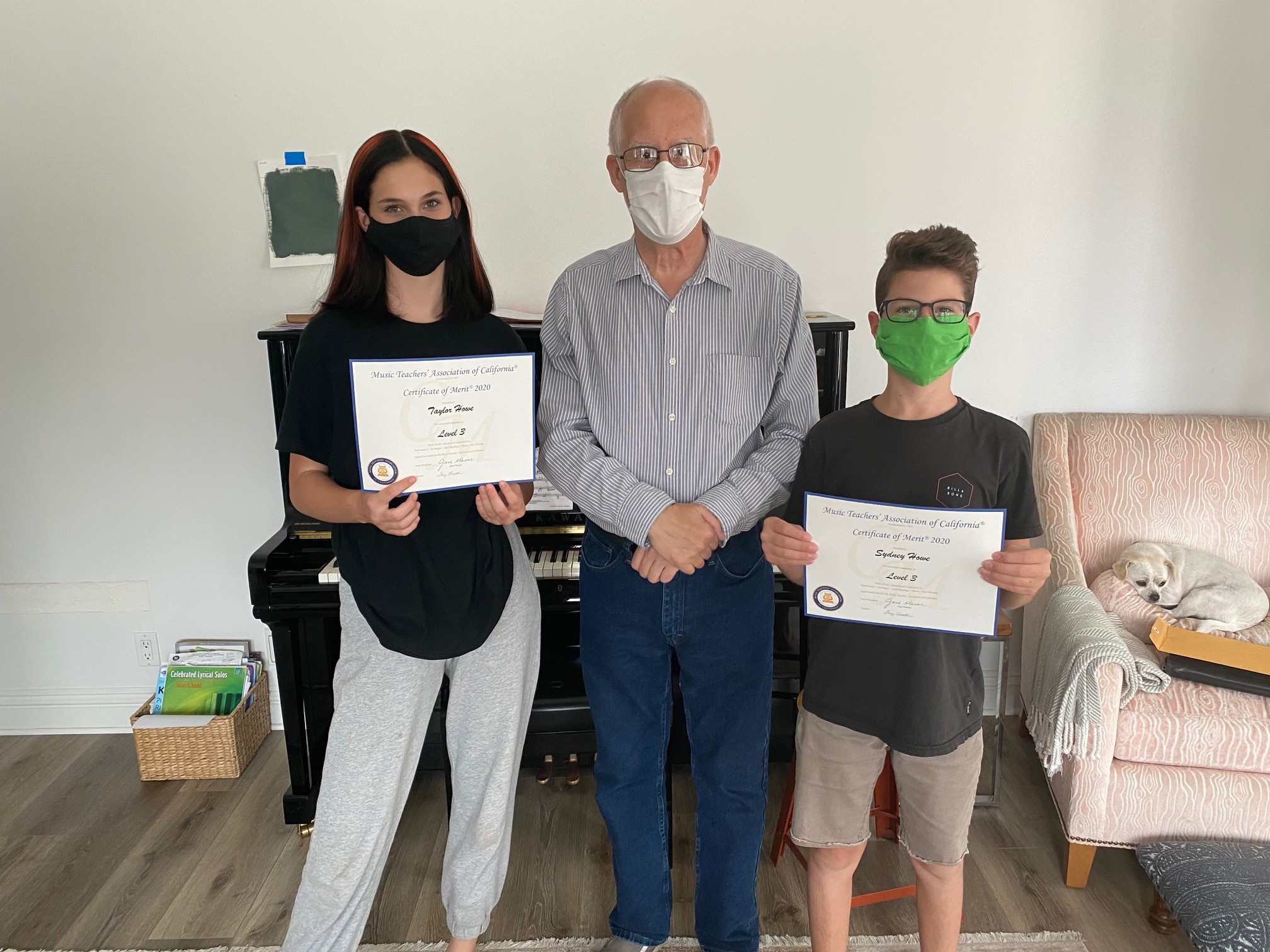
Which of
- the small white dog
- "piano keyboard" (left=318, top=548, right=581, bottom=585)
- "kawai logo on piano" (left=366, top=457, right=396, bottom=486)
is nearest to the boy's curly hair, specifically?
"kawai logo on piano" (left=366, top=457, right=396, bottom=486)

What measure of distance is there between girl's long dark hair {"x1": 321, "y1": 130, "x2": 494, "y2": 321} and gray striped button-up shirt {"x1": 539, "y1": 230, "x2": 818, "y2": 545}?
0.21 meters

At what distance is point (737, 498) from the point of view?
1428 millimetres

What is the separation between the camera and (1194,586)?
2215 mm

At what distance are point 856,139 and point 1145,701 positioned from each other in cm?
165

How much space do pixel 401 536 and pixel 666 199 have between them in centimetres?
73

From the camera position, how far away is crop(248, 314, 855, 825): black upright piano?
200cm

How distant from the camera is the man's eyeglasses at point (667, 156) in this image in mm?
1390

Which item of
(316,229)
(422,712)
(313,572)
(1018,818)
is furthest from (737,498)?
(316,229)

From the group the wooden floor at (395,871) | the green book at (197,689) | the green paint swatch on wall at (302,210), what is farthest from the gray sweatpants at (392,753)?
the green paint swatch on wall at (302,210)

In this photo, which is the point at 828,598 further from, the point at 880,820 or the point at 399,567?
the point at 880,820

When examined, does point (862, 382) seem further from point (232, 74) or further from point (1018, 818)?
point (232, 74)

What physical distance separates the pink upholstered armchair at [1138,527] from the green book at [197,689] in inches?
91.1
